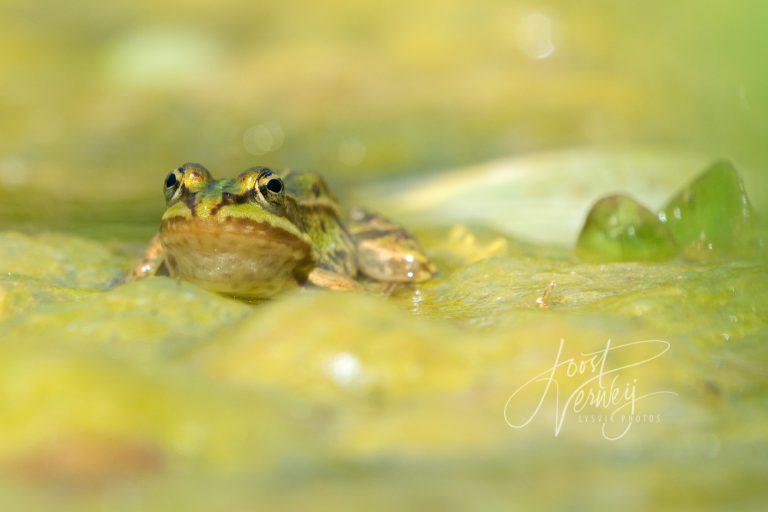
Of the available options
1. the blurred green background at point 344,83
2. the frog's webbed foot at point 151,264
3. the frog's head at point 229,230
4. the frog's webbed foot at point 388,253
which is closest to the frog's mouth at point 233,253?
the frog's head at point 229,230

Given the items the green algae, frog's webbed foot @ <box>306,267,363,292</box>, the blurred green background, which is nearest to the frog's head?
frog's webbed foot @ <box>306,267,363,292</box>

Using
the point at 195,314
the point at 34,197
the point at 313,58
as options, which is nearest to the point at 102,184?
the point at 34,197

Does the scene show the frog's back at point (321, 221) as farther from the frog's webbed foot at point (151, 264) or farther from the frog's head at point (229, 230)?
the frog's webbed foot at point (151, 264)

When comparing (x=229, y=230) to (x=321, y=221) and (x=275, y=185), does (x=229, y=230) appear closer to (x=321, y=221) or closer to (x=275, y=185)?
(x=275, y=185)

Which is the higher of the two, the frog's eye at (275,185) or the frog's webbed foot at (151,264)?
the frog's eye at (275,185)

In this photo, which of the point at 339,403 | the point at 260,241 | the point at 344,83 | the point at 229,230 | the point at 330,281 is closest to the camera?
the point at 339,403

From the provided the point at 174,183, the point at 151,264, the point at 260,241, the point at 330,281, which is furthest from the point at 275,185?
the point at 151,264

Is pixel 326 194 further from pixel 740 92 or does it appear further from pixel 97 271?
pixel 740 92

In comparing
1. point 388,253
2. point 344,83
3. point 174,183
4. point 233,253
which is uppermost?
point 344,83
